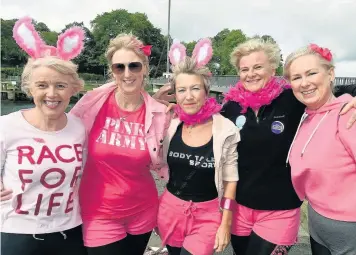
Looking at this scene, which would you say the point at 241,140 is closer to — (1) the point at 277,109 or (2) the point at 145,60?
(1) the point at 277,109

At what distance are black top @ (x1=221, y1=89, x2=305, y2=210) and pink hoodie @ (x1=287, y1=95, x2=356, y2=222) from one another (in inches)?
9.0

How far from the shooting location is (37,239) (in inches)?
88.0

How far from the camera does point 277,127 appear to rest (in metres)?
2.62

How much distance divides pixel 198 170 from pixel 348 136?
3.38 feet

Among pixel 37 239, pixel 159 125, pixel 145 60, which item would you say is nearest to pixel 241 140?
pixel 159 125

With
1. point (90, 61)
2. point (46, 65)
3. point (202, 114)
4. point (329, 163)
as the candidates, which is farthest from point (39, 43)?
point (90, 61)

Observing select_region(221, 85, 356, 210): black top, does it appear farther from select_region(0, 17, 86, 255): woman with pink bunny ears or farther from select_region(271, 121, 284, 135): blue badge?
select_region(0, 17, 86, 255): woman with pink bunny ears

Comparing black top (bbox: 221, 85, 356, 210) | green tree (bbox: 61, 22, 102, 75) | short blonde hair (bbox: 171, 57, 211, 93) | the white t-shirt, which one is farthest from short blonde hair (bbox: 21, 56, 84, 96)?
green tree (bbox: 61, 22, 102, 75)

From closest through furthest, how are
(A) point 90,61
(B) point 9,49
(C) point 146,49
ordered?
(C) point 146,49 → (B) point 9,49 → (A) point 90,61

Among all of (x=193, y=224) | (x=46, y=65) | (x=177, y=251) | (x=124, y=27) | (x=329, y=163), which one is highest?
(x=124, y=27)

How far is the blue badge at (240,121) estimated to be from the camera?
270 centimetres

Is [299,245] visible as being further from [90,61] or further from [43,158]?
[90,61]

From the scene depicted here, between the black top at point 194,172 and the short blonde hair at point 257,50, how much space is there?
738mm

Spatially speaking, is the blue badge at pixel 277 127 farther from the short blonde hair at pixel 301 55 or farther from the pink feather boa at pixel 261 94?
the short blonde hair at pixel 301 55
